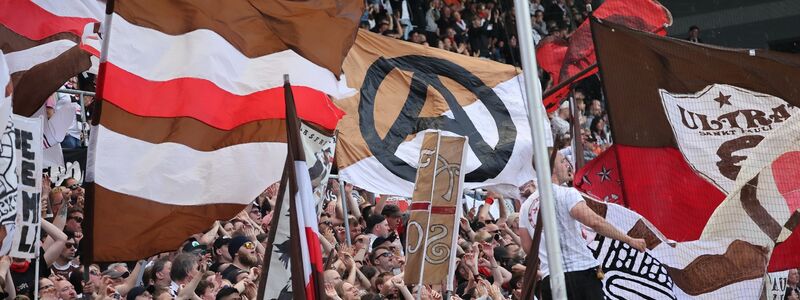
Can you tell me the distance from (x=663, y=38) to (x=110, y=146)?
476 cm

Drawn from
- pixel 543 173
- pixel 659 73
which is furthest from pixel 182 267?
pixel 659 73

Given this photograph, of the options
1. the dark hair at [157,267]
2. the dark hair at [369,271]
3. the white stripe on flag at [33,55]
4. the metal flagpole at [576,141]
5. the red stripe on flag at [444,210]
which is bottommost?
the dark hair at [369,271]

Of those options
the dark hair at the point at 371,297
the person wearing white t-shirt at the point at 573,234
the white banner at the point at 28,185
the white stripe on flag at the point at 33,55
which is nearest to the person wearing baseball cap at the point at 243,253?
the dark hair at the point at 371,297

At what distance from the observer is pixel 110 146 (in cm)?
676

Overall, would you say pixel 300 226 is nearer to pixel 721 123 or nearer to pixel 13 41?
pixel 13 41

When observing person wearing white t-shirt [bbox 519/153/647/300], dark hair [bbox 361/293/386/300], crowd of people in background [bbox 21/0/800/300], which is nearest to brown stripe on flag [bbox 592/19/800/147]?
crowd of people in background [bbox 21/0/800/300]

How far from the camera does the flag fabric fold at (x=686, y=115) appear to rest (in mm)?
9602

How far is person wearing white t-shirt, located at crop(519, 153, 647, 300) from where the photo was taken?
742cm

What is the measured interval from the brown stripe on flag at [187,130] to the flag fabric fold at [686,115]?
3135 millimetres

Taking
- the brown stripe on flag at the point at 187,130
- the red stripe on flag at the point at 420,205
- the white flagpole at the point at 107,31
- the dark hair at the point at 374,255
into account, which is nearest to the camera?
the white flagpole at the point at 107,31

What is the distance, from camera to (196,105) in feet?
23.5

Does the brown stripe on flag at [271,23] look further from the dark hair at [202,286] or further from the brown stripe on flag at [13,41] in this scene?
the dark hair at [202,286]

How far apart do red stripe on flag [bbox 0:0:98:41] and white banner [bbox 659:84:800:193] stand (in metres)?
4.26

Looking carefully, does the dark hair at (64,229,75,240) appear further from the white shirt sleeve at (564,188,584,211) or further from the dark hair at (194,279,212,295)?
the white shirt sleeve at (564,188,584,211)
